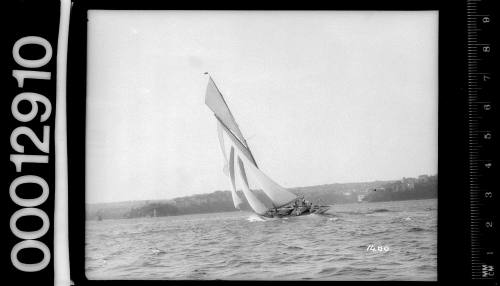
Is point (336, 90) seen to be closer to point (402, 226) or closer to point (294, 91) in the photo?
point (294, 91)

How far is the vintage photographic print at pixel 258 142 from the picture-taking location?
2.67 m

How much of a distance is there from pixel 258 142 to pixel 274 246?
51 cm

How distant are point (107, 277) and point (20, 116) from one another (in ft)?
2.85

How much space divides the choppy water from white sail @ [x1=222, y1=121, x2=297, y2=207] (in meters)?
0.12

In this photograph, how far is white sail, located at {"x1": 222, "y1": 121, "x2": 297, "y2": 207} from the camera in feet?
8.71

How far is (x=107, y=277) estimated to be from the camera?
2.69 meters

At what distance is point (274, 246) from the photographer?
8.73 ft
